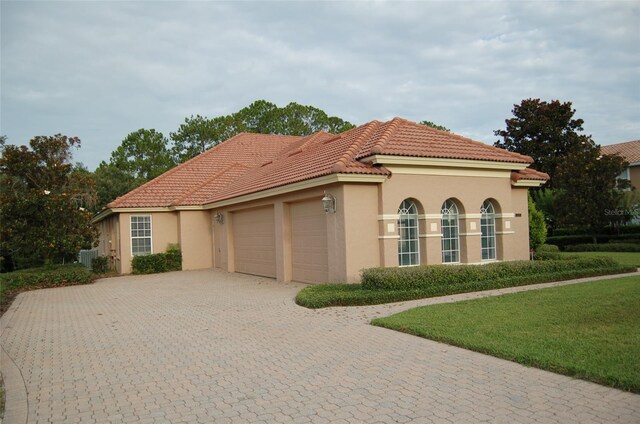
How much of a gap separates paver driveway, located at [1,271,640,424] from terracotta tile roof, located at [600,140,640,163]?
35.1 m

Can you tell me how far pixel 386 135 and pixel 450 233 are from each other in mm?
3535

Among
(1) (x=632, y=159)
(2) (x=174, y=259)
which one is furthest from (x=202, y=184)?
(1) (x=632, y=159)

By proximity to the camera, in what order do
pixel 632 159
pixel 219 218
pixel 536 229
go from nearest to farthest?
pixel 219 218 → pixel 536 229 → pixel 632 159

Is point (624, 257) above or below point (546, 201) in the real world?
below

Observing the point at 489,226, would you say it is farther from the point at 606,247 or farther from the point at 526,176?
the point at 606,247

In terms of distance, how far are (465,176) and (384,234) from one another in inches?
144

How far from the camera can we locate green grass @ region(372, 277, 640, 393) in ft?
19.3

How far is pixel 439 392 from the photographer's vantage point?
5473mm

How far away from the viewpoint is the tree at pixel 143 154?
47094 millimetres

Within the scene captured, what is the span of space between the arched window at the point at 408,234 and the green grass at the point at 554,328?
12.9 ft

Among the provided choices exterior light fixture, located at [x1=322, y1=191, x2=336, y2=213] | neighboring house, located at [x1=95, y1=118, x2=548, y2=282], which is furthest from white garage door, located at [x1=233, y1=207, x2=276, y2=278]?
exterior light fixture, located at [x1=322, y1=191, x2=336, y2=213]

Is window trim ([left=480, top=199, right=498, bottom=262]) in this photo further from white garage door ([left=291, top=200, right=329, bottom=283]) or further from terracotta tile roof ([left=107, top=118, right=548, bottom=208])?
white garage door ([left=291, top=200, right=329, bottom=283])

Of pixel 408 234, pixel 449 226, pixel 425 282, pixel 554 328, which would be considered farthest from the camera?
pixel 449 226

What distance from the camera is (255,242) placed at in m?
19.5
